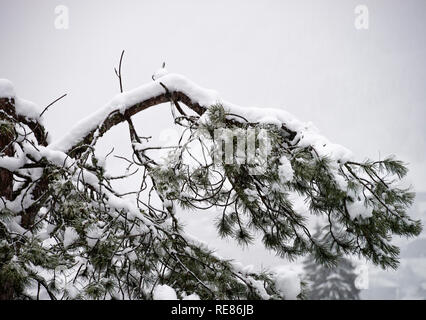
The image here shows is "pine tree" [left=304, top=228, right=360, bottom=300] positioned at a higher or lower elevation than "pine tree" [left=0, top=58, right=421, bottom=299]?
lower

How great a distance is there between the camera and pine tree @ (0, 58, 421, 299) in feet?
5.24

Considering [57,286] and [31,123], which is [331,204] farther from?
[31,123]

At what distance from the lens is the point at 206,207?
189 cm

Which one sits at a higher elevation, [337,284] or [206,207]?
[206,207]

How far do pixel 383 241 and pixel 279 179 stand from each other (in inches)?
31.9

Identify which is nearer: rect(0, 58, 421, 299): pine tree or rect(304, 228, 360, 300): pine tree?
rect(0, 58, 421, 299): pine tree

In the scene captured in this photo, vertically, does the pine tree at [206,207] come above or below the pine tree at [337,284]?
above

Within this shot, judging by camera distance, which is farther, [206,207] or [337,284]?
[337,284]

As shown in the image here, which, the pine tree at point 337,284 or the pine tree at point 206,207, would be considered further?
the pine tree at point 337,284

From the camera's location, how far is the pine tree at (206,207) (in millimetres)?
1596

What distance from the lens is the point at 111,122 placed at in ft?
8.04

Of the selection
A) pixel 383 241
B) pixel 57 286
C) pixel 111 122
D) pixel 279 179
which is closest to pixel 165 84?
pixel 111 122
